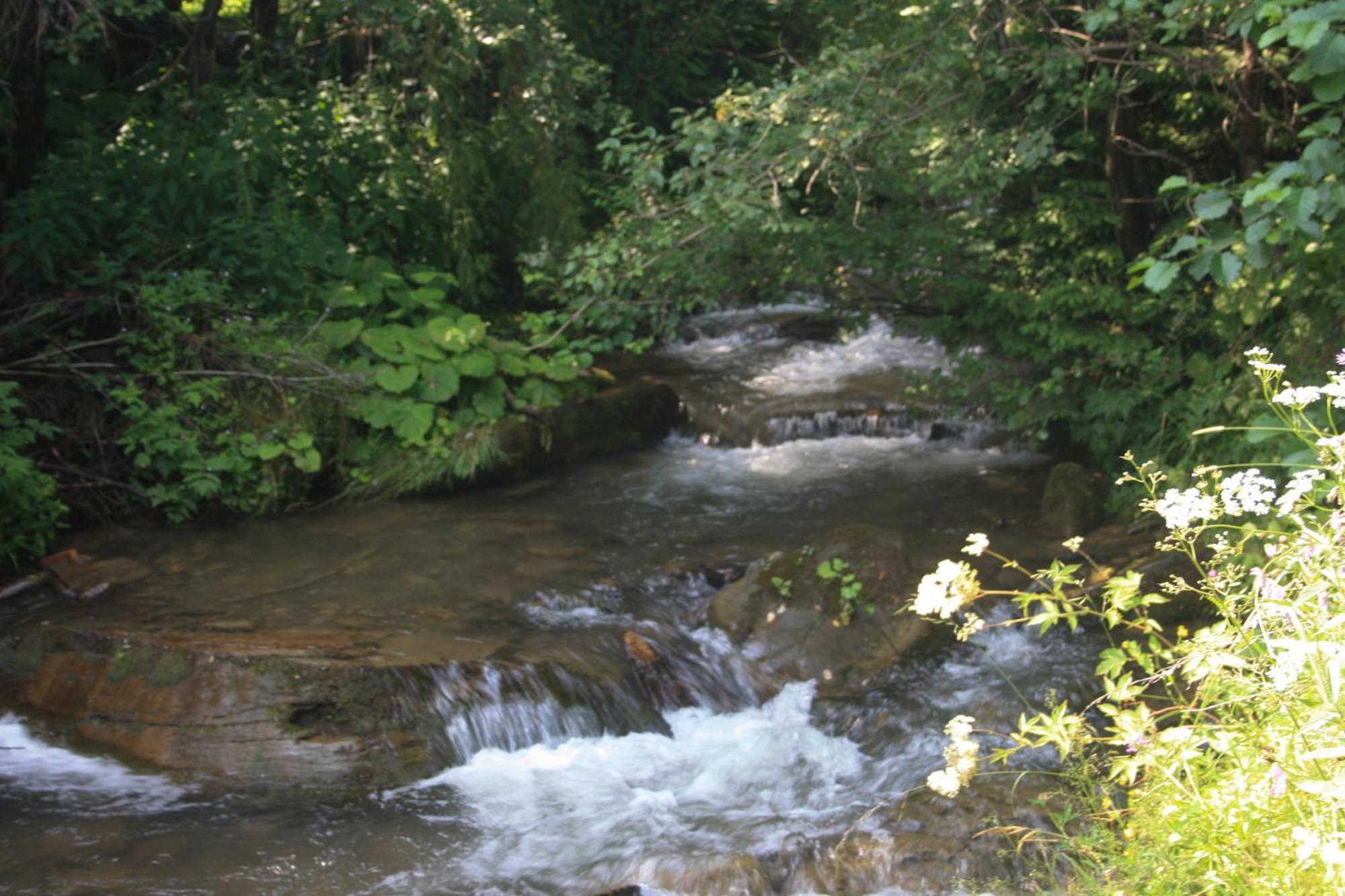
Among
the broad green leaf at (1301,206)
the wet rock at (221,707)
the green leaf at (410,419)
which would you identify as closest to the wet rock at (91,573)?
the wet rock at (221,707)

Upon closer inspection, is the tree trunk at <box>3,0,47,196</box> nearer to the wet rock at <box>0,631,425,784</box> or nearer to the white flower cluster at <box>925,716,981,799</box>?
the wet rock at <box>0,631,425,784</box>

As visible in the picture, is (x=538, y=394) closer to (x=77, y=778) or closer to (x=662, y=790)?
(x=662, y=790)

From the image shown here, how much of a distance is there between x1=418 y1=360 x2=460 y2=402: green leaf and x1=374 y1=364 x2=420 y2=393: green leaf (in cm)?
7

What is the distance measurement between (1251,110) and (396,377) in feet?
18.5

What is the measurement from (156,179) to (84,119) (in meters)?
0.93

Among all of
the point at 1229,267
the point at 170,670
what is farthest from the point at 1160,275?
the point at 170,670

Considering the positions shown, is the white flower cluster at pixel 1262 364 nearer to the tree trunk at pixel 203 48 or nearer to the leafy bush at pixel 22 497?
the leafy bush at pixel 22 497

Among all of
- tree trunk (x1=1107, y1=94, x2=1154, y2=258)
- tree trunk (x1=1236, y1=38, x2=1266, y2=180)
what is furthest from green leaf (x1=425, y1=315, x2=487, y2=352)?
tree trunk (x1=1236, y1=38, x2=1266, y2=180)

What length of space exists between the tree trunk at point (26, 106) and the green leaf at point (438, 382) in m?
2.88

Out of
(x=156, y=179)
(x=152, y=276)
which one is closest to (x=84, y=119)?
(x=156, y=179)

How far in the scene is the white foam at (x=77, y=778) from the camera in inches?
189

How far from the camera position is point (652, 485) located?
8.75 meters

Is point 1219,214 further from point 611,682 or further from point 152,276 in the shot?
point 152,276

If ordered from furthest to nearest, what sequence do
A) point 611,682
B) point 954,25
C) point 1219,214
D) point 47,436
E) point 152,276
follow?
Answer: point 152,276 < point 47,436 < point 954,25 < point 611,682 < point 1219,214
